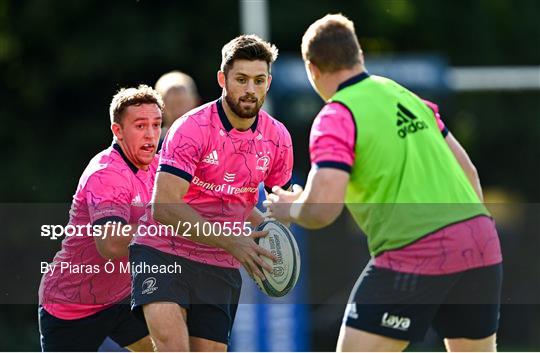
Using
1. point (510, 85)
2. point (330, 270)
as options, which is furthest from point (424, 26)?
point (330, 270)

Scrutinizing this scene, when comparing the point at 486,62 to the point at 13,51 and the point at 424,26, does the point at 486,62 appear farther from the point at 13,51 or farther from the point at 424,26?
the point at 13,51

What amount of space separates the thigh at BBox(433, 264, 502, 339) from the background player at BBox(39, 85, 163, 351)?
2.04m

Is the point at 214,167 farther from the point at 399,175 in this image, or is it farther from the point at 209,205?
the point at 399,175

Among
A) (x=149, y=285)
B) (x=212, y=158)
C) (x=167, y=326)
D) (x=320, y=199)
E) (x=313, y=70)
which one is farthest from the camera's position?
(x=212, y=158)

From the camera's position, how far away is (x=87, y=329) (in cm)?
730

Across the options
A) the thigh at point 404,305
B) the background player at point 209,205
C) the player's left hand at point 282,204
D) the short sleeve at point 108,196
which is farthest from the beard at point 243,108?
the thigh at point 404,305

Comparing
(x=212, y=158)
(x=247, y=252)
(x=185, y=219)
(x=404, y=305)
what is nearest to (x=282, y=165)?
(x=212, y=158)

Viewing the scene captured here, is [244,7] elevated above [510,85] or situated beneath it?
elevated above

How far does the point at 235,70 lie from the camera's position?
22.4ft

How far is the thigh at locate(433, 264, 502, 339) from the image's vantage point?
18.8 ft

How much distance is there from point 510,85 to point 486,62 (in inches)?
107

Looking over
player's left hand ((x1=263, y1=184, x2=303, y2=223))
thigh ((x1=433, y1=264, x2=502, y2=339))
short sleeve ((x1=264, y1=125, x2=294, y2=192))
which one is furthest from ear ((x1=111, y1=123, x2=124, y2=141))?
thigh ((x1=433, y1=264, x2=502, y2=339))

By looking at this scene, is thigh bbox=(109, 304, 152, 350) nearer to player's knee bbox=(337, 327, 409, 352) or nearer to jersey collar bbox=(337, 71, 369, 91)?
player's knee bbox=(337, 327, 409, 352)

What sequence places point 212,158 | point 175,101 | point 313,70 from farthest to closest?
1. point 175,101
2. point 212,158
3. point 313,70
